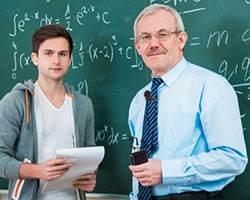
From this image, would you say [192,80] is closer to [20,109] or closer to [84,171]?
[84,171]

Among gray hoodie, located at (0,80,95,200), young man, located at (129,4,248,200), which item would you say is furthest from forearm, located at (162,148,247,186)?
gray hoodie, located at (0,80,95,200)

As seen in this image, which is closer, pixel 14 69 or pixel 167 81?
pixel 167 81

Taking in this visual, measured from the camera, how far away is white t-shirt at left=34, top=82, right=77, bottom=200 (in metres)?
1.85

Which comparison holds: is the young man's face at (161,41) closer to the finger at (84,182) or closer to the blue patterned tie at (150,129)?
the blue patterned tie at (150,129)

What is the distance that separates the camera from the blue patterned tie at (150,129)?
159 cm

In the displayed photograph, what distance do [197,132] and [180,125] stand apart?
8 centimetres

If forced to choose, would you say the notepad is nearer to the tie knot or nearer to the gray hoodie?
the gray hoodie

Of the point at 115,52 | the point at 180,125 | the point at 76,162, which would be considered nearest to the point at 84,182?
the point at 76,162

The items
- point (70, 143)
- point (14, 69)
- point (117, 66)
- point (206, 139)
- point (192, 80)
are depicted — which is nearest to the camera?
point (206, 139)

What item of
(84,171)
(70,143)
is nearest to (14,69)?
(70,143)

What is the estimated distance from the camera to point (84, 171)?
1778 mm

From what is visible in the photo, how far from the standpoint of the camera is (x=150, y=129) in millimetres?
1623

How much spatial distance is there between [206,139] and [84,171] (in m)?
0.67

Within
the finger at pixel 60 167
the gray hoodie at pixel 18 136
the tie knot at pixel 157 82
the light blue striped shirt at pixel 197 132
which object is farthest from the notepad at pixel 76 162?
the tie knot at pixel 157 82
